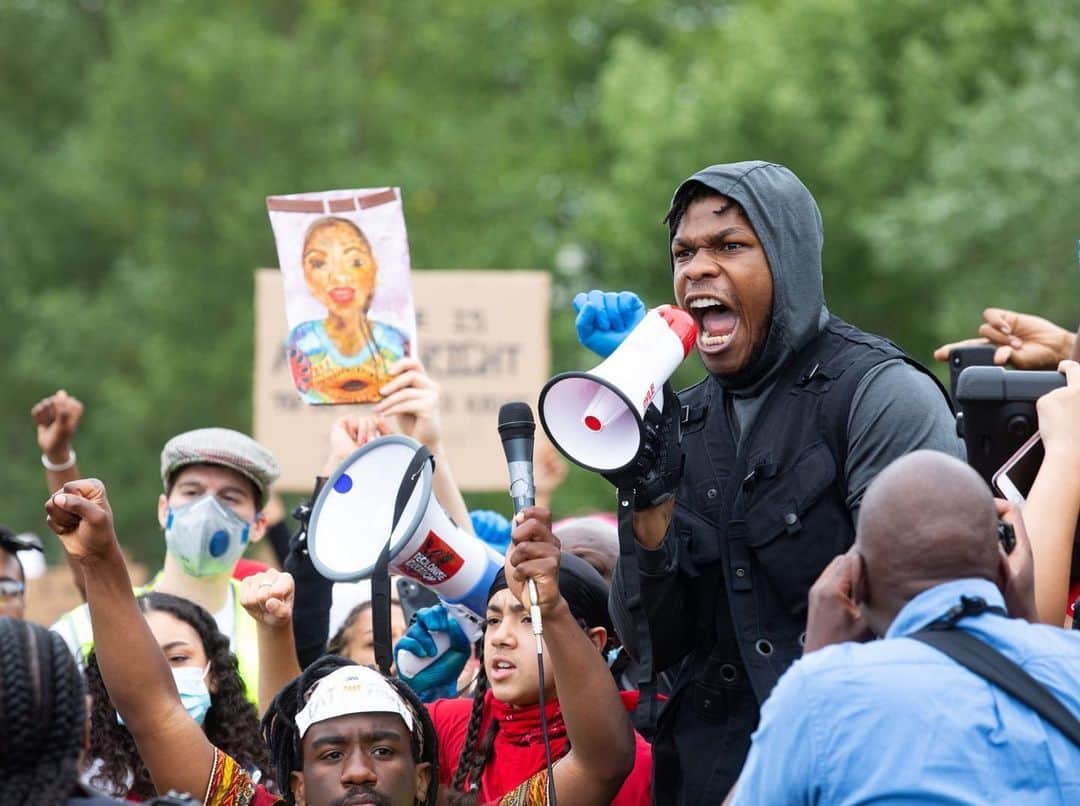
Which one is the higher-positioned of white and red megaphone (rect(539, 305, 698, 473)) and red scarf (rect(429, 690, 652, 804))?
white and red megaphone (rect(539, 305, 698, 473))

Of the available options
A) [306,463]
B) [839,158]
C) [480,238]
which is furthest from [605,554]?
[480,238]

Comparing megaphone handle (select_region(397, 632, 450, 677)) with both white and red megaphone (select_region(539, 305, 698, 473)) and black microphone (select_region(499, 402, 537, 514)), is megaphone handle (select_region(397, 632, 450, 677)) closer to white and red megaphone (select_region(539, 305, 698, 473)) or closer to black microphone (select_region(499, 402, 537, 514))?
black microphone (select_region(499, 402, 537, 514))

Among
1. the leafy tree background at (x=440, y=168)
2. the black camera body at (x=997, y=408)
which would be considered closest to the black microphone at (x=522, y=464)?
the black camera body at (x=997, y=408)

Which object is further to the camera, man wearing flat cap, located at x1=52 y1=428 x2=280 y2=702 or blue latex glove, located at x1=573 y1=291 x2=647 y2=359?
man wearing flat cap, located at x1=52 y1=428 x2=280 y2=702

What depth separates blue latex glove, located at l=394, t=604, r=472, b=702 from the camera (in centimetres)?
548

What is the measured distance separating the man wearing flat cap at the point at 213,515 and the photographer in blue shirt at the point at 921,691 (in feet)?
11.2

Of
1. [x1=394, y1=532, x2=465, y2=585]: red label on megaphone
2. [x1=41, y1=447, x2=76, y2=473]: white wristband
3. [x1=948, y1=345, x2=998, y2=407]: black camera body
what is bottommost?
[x1=394, y1=532, x2=465, y2=585]: red label on megaphone

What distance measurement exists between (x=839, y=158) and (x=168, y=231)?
293 inches

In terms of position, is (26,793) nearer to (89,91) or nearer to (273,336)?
(273,336)

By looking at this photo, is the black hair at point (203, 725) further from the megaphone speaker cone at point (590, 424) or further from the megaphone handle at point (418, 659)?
the megaphone speaker cone at point (590, 424)

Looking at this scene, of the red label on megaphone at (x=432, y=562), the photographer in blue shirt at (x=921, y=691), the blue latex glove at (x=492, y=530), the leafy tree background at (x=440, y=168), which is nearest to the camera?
the photographer in blue shirt at (x=921, y=691)

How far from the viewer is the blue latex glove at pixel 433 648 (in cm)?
548

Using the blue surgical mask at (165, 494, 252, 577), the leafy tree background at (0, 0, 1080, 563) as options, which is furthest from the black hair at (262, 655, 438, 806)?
the leafy tree background at (0, 0, 1080, 563)

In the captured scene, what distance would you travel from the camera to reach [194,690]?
5523 millimetres
